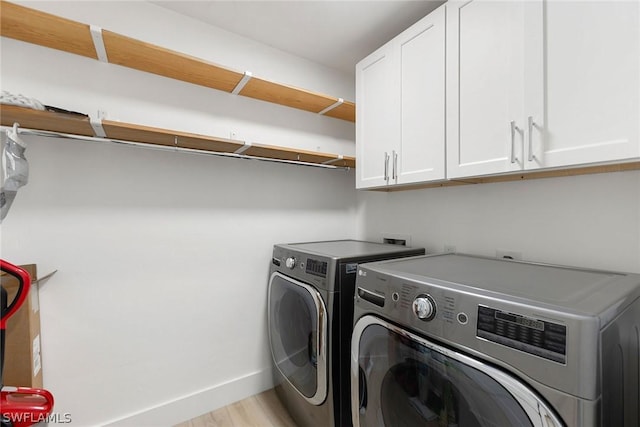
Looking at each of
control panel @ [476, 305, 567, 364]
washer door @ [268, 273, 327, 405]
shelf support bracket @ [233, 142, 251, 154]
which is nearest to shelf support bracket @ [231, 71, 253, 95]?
shelf support bracket @ [233, 142, 251, 154]

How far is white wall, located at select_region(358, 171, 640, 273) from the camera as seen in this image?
108 centimetres

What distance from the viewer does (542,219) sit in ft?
4.25

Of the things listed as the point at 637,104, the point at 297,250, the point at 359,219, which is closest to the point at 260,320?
the point at 297,250

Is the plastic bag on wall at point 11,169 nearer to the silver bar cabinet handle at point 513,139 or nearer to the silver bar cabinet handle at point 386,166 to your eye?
the silver bar cabinet handle at point 386,166

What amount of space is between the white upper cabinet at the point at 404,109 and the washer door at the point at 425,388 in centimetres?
83

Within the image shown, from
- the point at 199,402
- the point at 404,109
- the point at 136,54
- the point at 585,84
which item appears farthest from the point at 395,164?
the point at 199,402

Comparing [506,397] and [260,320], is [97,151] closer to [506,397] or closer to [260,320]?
[260,320]

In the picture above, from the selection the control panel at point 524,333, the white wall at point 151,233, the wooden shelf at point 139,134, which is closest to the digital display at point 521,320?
the control panel at point 524,333

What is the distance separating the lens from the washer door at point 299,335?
137cm

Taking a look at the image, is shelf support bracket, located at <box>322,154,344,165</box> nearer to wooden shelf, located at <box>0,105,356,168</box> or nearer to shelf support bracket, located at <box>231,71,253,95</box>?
wooden shelf, located at <box>0,105,356,168</box>

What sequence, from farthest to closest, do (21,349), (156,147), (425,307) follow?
(156,147) → (21,349) → (425,307)

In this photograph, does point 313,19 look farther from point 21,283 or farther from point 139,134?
point 21,283

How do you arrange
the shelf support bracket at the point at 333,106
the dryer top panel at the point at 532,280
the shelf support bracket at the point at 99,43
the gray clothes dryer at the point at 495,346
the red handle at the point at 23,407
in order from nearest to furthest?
the gray clothes dryer at the point at 495,346 < the dryer top panel at the point at 532,280 < the red handle at the point at 23,407 < the shelf support bracket at the point at 99,43 < the shelf support bracket at the point at 333,106

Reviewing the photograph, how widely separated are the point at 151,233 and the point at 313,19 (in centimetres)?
159
